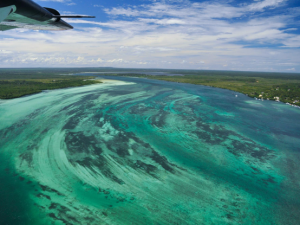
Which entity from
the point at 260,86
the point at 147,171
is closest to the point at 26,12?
the point at 147,171

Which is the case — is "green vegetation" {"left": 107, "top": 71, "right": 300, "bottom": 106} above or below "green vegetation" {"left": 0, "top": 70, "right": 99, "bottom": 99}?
above

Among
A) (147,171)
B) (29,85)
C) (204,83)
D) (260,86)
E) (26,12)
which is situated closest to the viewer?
(26,12)

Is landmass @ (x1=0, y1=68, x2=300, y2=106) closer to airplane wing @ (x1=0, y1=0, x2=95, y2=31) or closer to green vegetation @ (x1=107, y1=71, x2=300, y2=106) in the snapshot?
green vegetation @ (x1=107, y1=71, x2=300, y2=106)

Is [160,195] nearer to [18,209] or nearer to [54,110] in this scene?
[18,209]

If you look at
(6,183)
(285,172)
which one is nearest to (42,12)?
(6,183)

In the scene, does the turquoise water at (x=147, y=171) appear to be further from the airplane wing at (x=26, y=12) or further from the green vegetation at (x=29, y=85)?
the green vegetation at (x=29, y=85)

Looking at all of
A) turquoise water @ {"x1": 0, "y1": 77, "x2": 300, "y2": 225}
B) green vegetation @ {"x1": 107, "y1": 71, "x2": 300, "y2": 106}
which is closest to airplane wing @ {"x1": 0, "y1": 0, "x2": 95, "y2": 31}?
turquoise water @ {"x1": 0, "y1": 77, "x2": 300, "y2": 225}

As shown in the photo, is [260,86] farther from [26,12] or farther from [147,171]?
[26,12]

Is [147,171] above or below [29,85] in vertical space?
below

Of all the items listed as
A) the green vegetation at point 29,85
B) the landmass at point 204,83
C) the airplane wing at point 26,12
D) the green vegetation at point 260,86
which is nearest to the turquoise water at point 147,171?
the airplane wing at point 26,12
